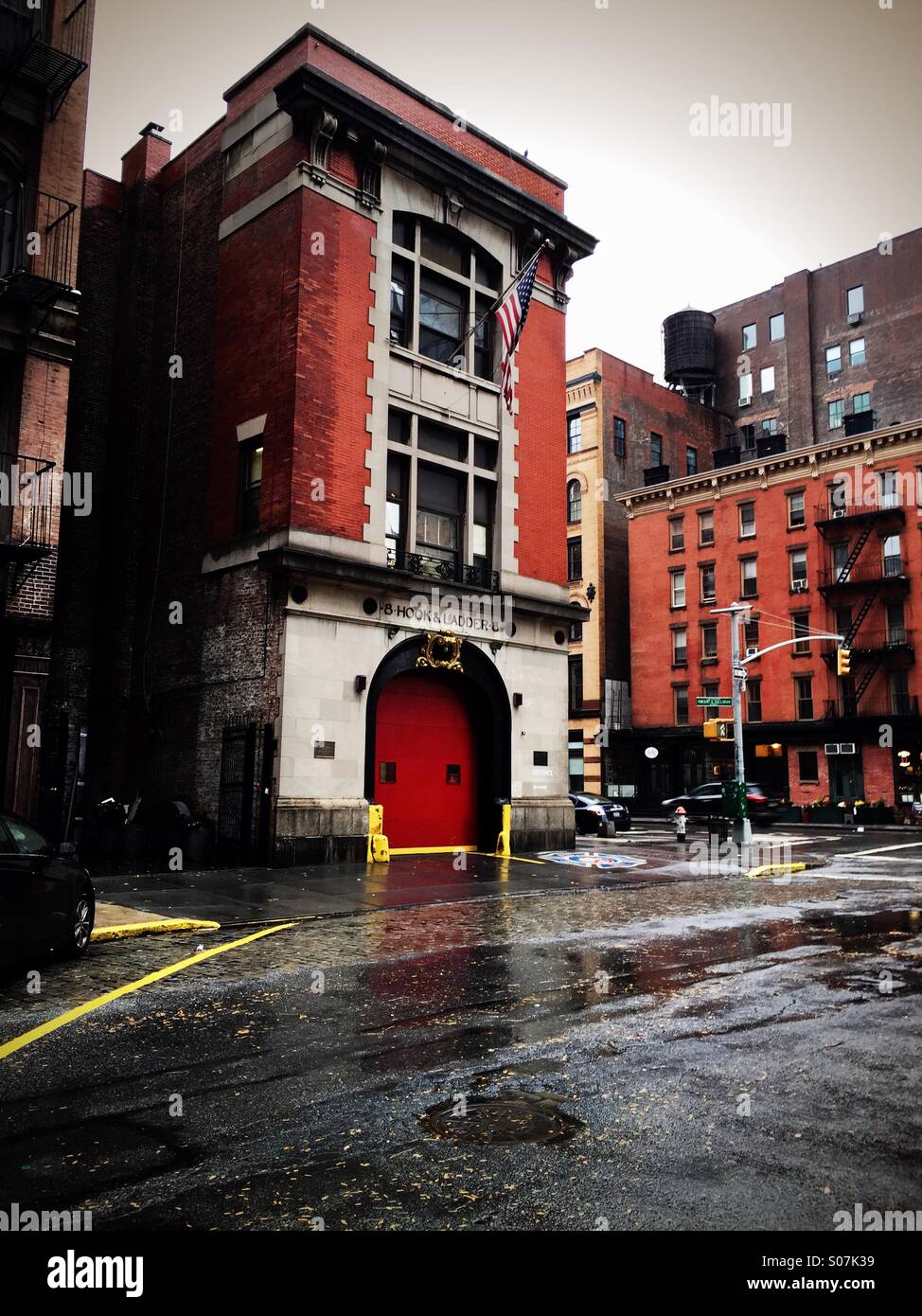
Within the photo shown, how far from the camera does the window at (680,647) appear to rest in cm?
5342

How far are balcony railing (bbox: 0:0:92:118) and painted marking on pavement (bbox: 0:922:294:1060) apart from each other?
16.9 m

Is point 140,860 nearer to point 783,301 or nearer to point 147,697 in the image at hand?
point 147,697

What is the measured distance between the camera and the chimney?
85.7ft

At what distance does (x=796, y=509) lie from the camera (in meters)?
50.5

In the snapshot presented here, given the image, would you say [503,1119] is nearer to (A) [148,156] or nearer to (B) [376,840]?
(B) [376,840]

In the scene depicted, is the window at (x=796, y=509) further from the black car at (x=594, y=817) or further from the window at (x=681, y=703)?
the black car at (x=594, y=817)

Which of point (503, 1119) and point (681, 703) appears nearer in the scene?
point (503, 1119)

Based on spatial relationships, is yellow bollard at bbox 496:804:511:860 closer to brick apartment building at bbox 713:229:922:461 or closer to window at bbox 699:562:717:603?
window at bbox 699:562:717:603

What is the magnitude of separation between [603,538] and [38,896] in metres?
50.8

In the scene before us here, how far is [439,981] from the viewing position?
8516mm

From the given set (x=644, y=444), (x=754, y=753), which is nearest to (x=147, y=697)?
(x=754, y=753)

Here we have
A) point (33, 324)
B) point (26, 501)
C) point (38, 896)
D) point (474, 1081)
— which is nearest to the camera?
point (474, 1081)

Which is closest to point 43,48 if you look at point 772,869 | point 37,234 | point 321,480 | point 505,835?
point 37,234
